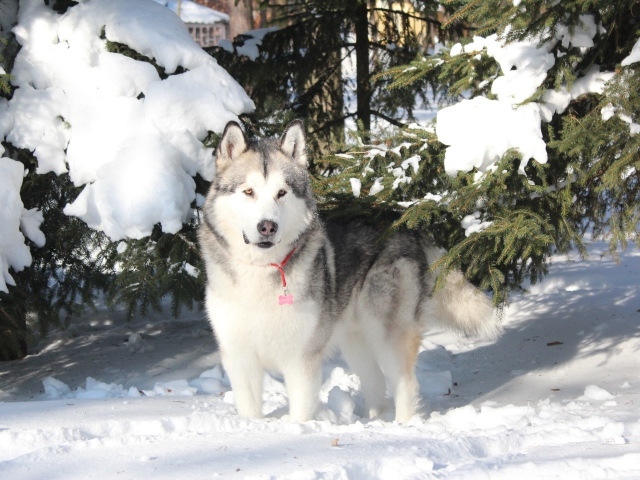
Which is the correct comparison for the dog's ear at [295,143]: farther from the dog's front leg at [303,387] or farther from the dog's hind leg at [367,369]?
the dog's hind leg at [367,369]

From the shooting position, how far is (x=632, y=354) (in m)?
6.34

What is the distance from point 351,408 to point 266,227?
1.78 meters

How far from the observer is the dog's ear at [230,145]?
15.4ft

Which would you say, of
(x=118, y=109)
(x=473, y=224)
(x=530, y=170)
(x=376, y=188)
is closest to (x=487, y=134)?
(x=530, y=170)

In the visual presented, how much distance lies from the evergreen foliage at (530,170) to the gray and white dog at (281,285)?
0.60 metres

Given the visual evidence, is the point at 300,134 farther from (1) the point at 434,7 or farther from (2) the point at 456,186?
(1) the point at 434,7

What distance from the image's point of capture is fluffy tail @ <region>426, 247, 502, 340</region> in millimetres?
5602

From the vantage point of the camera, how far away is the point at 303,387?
468 centimetres

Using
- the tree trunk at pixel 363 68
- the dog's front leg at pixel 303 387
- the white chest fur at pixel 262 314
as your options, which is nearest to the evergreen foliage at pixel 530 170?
the white chest fur at pixel 262 314

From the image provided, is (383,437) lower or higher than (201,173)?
lower

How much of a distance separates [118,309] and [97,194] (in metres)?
3.28

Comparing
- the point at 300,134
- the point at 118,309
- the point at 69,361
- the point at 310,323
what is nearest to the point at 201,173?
the point at 300,134

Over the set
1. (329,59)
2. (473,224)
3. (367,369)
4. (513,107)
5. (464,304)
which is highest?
(329,59)

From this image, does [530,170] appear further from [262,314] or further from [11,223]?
[11,223]
